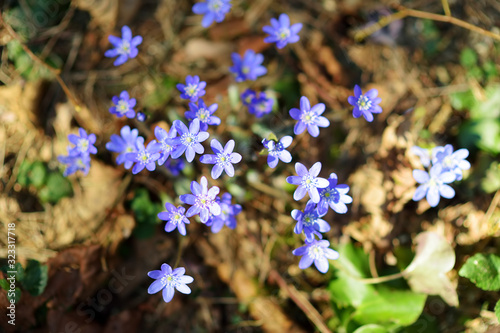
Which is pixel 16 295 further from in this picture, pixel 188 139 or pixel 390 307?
pixel 390 307

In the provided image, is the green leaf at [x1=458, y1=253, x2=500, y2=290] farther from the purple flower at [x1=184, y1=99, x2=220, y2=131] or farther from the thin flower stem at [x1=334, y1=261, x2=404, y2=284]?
the purple flower at [x1=184, y1=99, x2=220, y2=131]

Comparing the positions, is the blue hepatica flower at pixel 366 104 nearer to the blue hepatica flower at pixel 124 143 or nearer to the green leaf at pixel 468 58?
the blue hepatica flower at pixel 124 143

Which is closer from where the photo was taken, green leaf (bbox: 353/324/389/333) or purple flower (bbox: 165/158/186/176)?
green leaf (bbox: 353/324/389/333)

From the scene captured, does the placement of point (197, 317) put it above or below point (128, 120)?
below

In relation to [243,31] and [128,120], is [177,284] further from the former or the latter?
[243,31]

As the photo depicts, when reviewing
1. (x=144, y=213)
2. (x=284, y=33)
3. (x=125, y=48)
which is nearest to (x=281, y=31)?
(x=284, y=33)

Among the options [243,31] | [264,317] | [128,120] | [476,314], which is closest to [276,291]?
[264,317]

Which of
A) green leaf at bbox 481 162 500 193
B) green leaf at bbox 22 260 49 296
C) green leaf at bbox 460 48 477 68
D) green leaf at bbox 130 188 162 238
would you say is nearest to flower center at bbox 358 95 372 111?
green leaf at bbox 481 162 500 193

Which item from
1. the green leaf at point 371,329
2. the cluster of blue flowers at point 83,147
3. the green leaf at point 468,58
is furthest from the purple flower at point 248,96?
the green leaf at point 468,58
